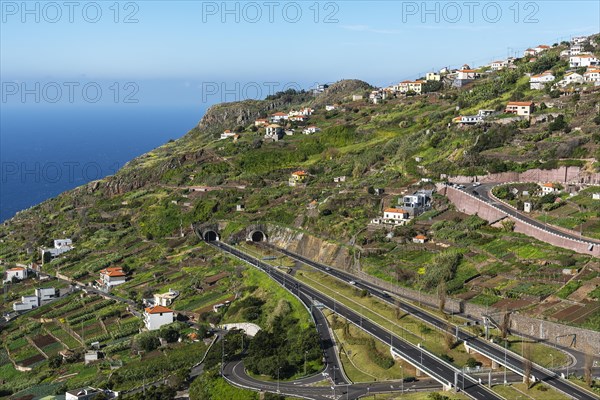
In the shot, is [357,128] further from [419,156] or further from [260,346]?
[260,346]

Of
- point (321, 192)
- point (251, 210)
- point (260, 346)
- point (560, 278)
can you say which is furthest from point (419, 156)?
point (260, 346)

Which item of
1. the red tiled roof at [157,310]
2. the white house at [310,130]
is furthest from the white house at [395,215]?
the white house at [310,130]

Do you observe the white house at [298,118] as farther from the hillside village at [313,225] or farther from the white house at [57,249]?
the white house at [57,249]

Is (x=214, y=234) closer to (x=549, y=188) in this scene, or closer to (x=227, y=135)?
(x=549, y=188)

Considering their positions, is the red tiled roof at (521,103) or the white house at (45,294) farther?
the red tiled roof at (521,103)

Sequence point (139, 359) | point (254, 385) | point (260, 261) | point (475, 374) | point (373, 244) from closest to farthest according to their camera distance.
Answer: point (475, 374), point (254, 385), point (139, 359), point (373, 244), point (260, 261)
